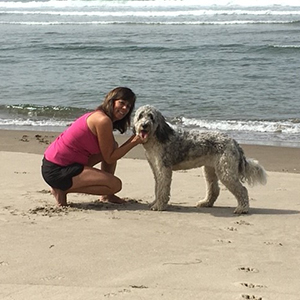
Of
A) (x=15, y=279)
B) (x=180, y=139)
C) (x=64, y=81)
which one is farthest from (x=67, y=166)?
(x=64, y=81)

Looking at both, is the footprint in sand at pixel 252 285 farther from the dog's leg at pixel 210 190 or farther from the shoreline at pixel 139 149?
the shoreline at pixel 139 149

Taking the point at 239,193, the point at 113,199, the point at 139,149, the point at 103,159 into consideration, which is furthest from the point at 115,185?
the point at 139,149

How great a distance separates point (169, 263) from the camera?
5230mm

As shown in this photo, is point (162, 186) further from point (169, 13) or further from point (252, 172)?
point (169, 13)

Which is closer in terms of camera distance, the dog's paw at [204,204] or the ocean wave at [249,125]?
the dog's paw at [204,204]

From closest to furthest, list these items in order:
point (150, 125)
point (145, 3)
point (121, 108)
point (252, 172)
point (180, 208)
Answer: point (150, 125) < point (121, 108) < point (252, 172) < point (180, 208) < point (145, 3)

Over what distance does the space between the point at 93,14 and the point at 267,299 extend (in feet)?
138

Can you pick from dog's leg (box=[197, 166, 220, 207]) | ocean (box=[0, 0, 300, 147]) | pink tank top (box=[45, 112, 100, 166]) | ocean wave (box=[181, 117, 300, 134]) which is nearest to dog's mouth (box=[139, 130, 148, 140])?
pink tank top (box=[45, 112, 100, 166])

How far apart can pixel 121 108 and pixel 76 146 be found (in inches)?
25.0

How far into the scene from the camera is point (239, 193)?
281 inches

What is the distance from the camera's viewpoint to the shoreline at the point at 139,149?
10023 mm

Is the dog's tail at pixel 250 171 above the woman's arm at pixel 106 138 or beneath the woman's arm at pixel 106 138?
beneath

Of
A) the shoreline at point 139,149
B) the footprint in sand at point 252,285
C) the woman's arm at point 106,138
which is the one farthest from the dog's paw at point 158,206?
the shoreline at point 139,149

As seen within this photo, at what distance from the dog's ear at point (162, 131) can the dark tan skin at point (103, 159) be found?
19cm
